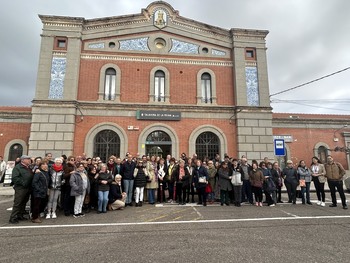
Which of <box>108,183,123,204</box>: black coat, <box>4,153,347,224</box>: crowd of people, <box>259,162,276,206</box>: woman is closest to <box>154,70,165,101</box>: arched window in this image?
<box>4,153,347,224</box>: crowd of people

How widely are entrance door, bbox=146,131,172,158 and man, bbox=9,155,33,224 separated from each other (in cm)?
878

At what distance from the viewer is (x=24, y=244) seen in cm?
458

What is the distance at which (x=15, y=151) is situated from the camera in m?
17.1

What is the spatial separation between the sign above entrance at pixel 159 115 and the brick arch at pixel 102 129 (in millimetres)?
1539

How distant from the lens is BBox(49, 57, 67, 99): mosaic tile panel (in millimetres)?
14477

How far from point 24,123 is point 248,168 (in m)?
17.0

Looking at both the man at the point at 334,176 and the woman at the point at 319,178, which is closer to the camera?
the man at the point at 334,176

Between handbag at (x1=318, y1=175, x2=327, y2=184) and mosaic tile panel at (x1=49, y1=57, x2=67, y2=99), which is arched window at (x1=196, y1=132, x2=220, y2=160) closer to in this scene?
handbag at (x1=318, y1=175, x2=327, y2=184)

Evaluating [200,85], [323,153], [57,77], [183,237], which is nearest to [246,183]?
[183,237]

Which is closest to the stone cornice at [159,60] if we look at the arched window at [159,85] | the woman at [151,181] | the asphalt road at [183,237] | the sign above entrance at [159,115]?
the arched window at [159,85]

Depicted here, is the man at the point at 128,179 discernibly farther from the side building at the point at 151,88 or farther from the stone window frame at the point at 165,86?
the stone window frame at the point at 165,86

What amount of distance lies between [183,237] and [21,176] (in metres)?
4.90

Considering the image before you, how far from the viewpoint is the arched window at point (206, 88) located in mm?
16219

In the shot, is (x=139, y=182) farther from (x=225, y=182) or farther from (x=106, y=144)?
(x=106, y=144)
